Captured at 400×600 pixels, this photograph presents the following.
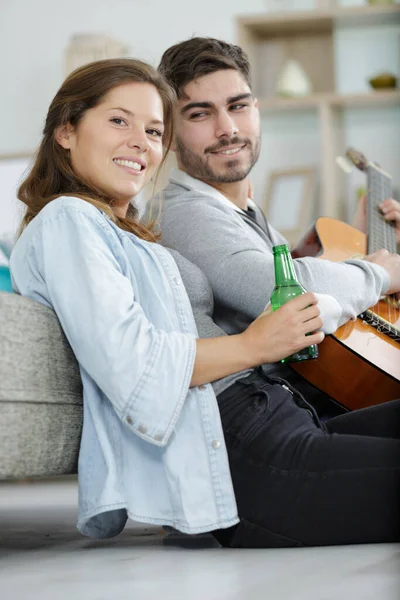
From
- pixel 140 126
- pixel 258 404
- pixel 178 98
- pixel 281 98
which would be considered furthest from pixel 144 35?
pixel 258 404

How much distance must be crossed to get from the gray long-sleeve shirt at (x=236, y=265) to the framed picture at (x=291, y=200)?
2.31m

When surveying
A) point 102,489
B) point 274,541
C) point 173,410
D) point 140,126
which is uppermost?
point 140,126

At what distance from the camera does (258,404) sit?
1.60m

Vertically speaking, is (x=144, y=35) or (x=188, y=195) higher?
(x=144, y=35)

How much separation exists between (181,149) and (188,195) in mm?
156

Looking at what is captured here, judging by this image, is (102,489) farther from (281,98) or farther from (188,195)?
(281,98)

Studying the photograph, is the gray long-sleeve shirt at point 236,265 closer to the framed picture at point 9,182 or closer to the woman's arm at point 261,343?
the woman's arm at point 261,343

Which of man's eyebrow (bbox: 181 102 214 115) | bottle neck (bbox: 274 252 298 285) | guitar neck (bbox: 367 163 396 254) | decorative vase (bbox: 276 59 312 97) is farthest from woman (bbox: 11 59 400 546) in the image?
decorative vase (bbox: 276 59 312 97)

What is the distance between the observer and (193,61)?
2061 millimetres

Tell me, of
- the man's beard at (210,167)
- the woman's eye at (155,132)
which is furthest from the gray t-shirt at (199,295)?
the man's beard at (210,167)

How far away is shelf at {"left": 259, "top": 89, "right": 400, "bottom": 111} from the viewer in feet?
13.9

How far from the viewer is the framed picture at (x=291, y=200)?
429cm

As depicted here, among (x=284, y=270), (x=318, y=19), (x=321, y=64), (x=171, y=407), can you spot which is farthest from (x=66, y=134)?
(x=321, y=64)

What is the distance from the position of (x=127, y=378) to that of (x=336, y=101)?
10.2 ft
